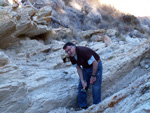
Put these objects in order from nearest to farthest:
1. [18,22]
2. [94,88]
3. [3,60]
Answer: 1. [3,60]
2. [94,88]
3. [18,22]

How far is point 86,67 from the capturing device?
3502 mm

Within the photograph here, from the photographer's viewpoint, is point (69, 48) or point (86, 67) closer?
point (69, 48)

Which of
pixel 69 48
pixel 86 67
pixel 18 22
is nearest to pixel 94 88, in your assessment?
pixel 86 67

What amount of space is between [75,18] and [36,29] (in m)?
6.39

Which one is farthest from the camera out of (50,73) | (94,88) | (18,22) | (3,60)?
(18,22)

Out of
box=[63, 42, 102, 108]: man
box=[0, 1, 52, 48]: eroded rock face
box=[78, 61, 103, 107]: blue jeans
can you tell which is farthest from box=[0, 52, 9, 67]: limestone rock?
box=[78, 61, 103, 107]: blue jeans

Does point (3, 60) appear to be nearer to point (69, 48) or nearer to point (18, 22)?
point (69, 48)

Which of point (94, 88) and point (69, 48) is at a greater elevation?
point (69, 48)

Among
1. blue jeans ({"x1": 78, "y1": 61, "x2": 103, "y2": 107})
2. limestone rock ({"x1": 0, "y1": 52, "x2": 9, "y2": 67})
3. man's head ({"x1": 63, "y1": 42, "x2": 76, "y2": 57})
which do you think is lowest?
blue jeans ({"x1": 78, "y1": 61, "x2": 103, "y2": 107})

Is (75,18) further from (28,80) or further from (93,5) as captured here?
(28,80)

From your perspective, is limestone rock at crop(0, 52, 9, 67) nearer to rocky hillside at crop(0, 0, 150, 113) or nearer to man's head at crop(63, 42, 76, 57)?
rocky hillside at crop(0, 0, 150, 113)

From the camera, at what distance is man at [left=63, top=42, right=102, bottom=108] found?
320cm

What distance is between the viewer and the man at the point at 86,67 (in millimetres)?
3203

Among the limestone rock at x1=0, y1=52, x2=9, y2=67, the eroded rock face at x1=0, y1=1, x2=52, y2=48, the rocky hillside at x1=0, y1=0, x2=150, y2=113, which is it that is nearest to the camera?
the rocky hillside at x1=0, y1=0, x2=150, y2=113
